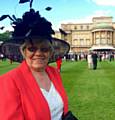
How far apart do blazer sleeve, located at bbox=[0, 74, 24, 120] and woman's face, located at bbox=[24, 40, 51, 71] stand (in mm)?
476

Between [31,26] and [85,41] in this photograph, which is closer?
[31,26]

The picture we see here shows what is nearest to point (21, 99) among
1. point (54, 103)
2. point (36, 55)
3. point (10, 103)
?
point (10, 103)

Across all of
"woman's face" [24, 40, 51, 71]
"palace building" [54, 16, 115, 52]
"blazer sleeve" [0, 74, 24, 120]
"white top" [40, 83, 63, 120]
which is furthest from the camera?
"palace building" [54, 16, 115, 52]

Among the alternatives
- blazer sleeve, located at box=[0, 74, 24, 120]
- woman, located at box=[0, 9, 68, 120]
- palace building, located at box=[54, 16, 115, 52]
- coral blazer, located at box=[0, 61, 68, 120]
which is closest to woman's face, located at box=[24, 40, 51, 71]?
woman, located at box=[0, 9, 68, 120]

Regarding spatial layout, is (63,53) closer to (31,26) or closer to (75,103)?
(31,26)

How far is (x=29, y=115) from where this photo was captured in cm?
405

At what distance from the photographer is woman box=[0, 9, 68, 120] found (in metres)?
4.04

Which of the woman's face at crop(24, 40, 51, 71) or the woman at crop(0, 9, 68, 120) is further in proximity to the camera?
the woman's face at crop(24, 40, 51, 71)

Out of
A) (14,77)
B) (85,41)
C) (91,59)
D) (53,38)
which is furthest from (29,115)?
(85,41)

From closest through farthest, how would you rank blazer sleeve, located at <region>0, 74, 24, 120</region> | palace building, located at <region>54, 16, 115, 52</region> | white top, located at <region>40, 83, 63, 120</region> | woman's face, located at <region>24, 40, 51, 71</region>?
blazer sleeve, located at <region>0, 74, 24, 120</region>
white top, located at <region>40, 83, 63, 120</region>
woman's face, located at <region>24, 40, 51, 71</region>
palace building, located at <region>54, 16, 115, 52</region>

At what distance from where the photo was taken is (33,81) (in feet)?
14.1

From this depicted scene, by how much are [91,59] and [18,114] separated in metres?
37.6

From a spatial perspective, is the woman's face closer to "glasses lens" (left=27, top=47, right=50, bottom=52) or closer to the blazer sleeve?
"glasses lens" (left=27, top=47, right=50, bottom=52)

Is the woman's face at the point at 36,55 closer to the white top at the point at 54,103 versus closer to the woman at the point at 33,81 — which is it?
the woman at the point at 33,81
